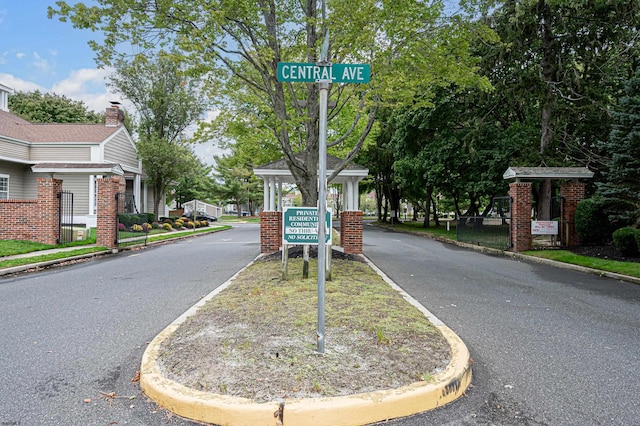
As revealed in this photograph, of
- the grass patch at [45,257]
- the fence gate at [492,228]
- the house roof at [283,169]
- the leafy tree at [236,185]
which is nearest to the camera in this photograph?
the grass patch at [45,257]

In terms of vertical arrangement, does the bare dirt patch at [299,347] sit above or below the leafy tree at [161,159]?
below

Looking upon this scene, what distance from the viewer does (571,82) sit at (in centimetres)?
1841

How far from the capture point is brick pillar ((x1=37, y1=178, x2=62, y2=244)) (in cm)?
1405

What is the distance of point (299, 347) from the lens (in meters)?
4.16

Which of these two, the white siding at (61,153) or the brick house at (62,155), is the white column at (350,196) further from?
the white siding at (61,153)

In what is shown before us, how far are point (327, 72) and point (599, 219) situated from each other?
13.5 metres

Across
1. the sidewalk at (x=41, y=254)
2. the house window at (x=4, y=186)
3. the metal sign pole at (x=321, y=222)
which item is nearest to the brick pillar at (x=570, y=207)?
the metal sign pole at (x=321, y=222)

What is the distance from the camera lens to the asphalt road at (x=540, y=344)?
10.7ft

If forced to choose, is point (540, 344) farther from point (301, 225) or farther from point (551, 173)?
point (551, 173)

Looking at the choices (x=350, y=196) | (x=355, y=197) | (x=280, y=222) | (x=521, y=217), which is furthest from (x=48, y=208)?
(x=521, y=217)

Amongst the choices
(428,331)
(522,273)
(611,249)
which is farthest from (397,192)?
(428,331)

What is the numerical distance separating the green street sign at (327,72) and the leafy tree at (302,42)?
3.32 meters

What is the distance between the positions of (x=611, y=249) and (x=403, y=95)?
9.20 metres

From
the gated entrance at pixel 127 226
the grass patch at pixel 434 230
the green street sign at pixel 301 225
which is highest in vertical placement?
the green street sign at pixel 301 225
